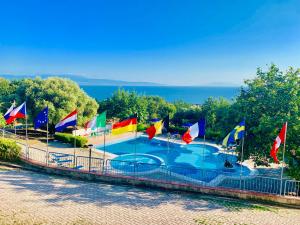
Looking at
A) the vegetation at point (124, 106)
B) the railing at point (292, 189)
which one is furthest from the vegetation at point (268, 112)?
the vegetation at point (124, 106)

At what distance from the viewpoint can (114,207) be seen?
11383 millimetres

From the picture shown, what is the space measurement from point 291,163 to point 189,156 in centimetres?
1446

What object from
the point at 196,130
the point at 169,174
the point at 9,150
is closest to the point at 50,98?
the point at 9,150

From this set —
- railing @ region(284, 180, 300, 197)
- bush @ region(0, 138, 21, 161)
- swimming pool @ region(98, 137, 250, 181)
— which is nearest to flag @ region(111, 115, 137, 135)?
swimming pool @ region(98, 137, 250, 181)

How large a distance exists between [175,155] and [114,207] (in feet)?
55.0

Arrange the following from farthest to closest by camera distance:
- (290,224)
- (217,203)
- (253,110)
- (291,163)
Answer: (253,110)
(291,163)
(217,203)
(290,224)

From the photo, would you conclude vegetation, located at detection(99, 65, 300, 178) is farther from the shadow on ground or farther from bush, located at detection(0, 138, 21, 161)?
bush, located at detection(0, 138, 21, 161)

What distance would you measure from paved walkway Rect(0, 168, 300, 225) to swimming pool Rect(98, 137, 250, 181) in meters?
5.01

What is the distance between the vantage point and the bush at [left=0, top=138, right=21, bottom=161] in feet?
61.5

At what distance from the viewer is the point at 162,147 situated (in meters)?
31.5

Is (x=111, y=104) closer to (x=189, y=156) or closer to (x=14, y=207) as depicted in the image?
(x=189, y=156)

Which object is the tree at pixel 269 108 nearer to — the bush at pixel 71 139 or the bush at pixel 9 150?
the bush at pixel 9 150

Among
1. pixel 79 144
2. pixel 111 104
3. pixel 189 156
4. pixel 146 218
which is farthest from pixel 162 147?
pixel 146 218

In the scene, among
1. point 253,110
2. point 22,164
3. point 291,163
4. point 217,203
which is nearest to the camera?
point 217,203
